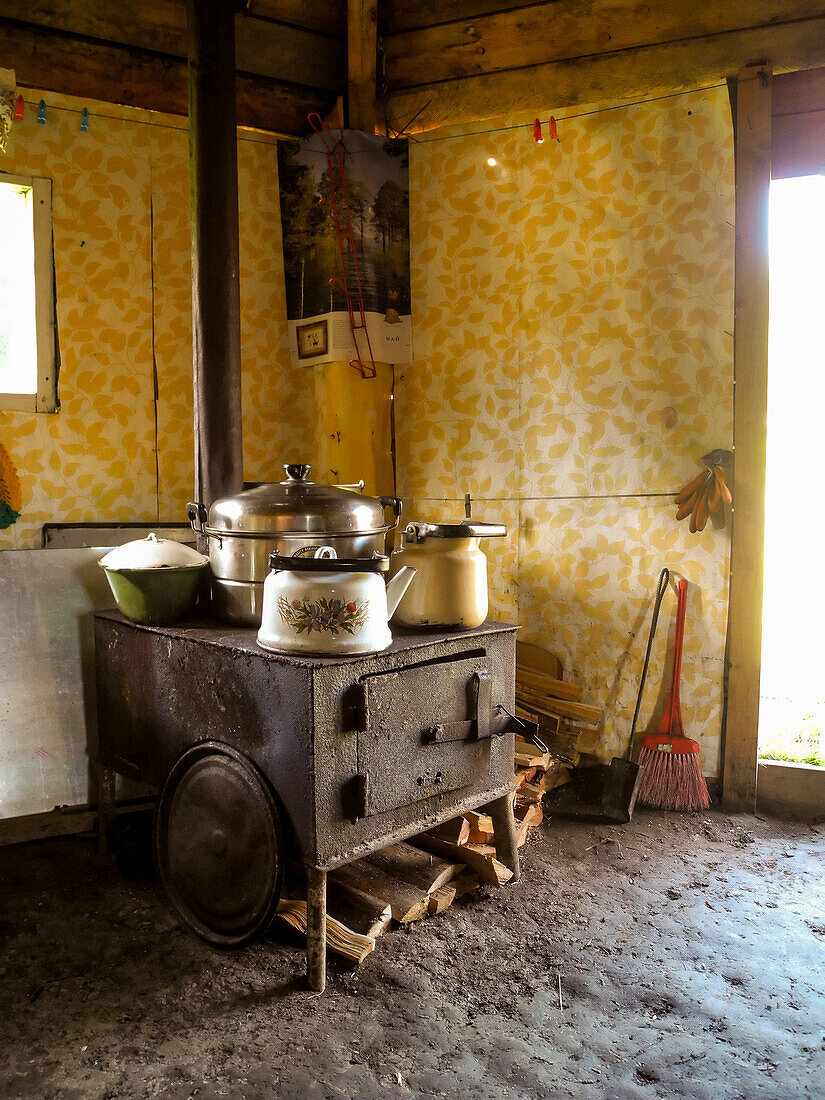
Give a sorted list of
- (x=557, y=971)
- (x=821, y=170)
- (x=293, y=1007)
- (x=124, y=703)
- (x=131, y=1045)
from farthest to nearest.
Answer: (x=821, y=170)
(x=124, y=703)
(x=557, y=971)
(x=293, y=1007)
(x=131, y=1045)

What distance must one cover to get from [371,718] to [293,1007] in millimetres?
775

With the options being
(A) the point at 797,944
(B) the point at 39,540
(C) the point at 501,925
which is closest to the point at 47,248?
(B) the point at 39,540

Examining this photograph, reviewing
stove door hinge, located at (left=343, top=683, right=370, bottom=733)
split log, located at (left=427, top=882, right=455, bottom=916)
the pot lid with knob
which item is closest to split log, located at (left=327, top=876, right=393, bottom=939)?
split log, located at (left=427, top=882, right=455, bottom=916)

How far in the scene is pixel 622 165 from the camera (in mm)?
3516

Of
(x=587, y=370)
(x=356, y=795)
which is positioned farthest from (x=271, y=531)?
(x=587, y=370)

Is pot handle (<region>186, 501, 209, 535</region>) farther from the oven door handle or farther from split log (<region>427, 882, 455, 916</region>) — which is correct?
split log (<region>427, 882, 455, 916</region>)

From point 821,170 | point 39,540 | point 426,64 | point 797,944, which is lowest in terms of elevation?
point 797,944

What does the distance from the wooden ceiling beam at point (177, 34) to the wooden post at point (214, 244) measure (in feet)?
2.45

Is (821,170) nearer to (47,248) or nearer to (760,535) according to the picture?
(760,535)

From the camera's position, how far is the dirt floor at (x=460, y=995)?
1.88 metres

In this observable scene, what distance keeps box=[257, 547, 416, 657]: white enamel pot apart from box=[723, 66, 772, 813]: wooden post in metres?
1.87

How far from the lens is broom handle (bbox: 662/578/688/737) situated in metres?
3.46

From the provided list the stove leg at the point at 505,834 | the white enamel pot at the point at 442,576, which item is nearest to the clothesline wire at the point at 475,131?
the white enamel pot at the point at 442,576

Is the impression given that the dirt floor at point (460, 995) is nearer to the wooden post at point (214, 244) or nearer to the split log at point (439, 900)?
the split log at point (439, 900)
